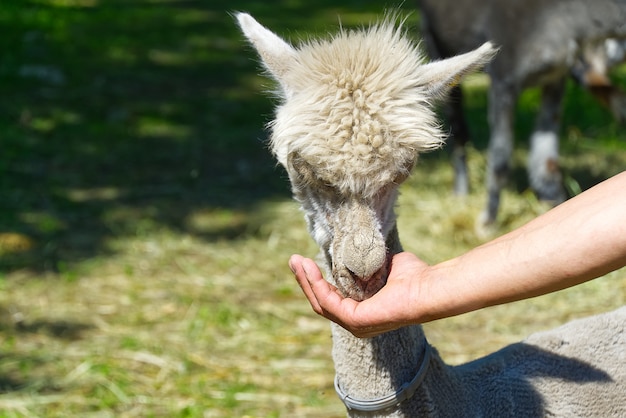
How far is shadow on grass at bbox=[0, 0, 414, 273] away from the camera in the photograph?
6.68 meters

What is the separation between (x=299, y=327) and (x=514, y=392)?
2.45m

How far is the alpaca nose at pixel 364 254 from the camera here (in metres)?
2.43

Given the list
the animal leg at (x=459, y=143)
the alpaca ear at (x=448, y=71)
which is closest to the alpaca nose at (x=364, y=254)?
the alpaca ear at (x=448, y=71)

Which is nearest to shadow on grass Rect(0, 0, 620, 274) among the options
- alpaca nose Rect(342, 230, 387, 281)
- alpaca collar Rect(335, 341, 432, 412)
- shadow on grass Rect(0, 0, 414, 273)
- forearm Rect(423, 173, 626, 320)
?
shadow on grass Rect(0, 0, 414, 273)

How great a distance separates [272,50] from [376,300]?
2.89ft

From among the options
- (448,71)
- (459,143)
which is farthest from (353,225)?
(459,143)

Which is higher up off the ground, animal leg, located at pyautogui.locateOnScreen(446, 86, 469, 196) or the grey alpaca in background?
the grey alpaca in background

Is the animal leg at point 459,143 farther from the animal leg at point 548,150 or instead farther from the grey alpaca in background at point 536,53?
the animal leg at point 548,150

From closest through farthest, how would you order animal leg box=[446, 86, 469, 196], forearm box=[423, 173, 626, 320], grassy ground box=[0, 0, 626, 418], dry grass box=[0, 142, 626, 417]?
1. forearm box=[423, 173, 626, 320]
2. dry grass box=[0, 142, 626, 417]
3. grassy ground box=[0, 0, 626, 418]
4. animal leg box=[446, 86, 469, 196]

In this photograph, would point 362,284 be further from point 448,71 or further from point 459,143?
point 459,143

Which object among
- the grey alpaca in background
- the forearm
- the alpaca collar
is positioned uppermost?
the forearm

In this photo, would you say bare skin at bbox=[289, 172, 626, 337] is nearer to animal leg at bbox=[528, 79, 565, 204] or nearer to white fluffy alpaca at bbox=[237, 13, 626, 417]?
white fluffy alpaca at bbox=[237, 13, 626, 417]

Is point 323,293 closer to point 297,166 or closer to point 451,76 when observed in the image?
point 297,166

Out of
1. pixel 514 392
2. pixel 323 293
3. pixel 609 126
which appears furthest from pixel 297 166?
pixel 609 126
